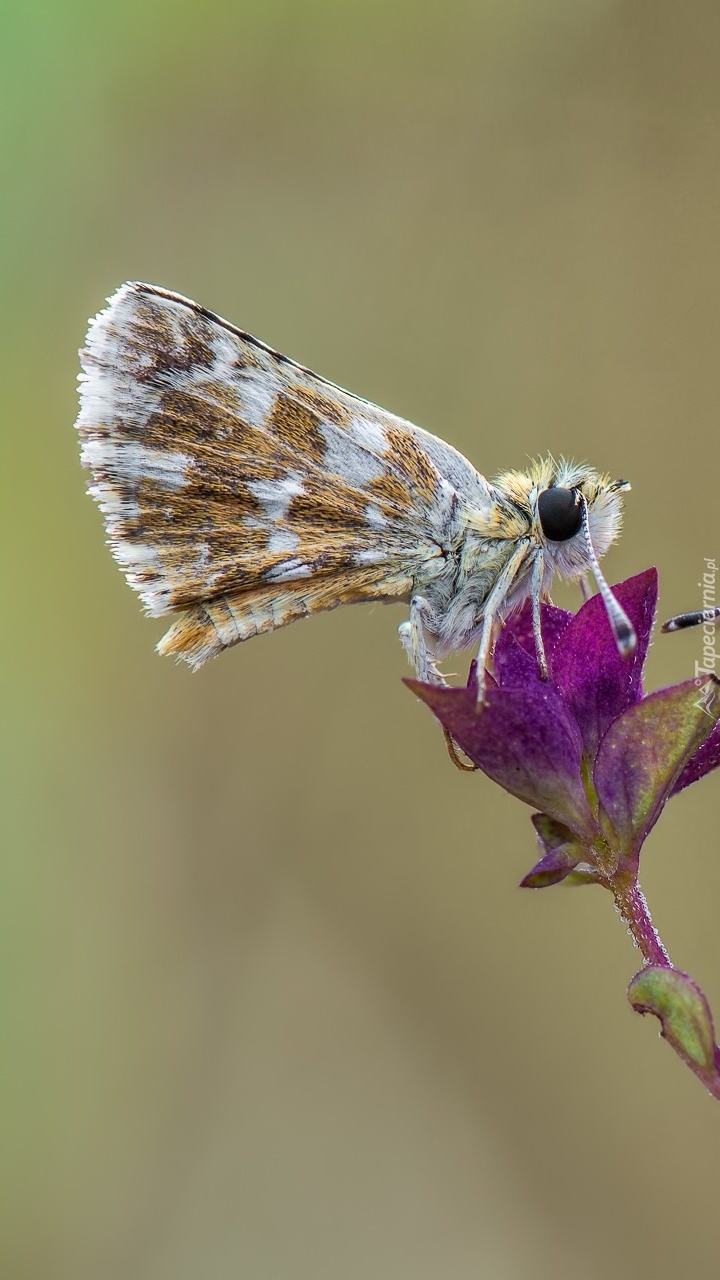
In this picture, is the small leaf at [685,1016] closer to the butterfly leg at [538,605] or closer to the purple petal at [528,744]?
the purple petal at [528,744]

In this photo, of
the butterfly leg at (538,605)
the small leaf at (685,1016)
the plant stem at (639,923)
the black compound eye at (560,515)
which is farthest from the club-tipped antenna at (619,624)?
the small leaf at (685,1016)

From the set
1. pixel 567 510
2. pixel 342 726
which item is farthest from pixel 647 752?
pixel 342 726

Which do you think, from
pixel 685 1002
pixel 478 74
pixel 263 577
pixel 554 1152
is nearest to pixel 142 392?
pixel 263 577

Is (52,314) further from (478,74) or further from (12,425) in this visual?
(478,74)

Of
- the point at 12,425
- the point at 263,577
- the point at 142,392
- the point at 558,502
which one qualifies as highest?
the point at 12,425

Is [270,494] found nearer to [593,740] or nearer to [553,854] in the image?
[593,740]

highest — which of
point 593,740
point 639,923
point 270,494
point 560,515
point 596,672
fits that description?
point 270,494
